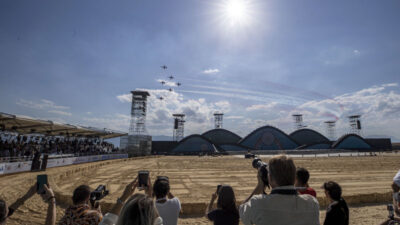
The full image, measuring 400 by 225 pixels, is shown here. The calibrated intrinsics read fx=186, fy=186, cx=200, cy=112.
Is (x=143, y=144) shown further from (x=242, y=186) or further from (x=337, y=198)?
(x=337, y=198)

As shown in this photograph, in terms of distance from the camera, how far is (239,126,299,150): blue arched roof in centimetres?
7712

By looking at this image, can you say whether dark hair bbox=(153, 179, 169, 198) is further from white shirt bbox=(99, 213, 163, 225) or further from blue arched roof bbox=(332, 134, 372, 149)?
blue arched roof bbox=(332, 134, 372, 149)

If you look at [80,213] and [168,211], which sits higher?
[80,213]

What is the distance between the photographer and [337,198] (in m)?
2.93

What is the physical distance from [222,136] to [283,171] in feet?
277

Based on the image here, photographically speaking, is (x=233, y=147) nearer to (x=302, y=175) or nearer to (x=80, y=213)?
(x=302, y=175)

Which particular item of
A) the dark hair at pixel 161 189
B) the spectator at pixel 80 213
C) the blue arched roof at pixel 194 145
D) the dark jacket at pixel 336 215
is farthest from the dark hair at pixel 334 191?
the blue arched roof at pixel 194 145

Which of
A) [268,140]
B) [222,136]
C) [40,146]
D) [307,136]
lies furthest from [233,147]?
[40,146]

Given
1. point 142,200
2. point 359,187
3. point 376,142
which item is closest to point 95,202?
point 142,200

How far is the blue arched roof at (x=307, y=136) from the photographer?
85.4 meters

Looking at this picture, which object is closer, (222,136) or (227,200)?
(227,200)

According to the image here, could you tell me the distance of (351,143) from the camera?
76625mm

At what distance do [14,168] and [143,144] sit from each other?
35.3m

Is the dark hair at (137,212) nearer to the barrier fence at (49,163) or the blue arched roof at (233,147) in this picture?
the barrier fence at (49,163)
